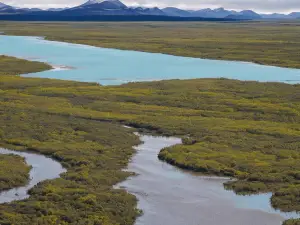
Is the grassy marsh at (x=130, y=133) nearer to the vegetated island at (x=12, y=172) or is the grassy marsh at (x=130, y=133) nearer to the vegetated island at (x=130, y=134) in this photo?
the vegetated island at (x=130, y=134)

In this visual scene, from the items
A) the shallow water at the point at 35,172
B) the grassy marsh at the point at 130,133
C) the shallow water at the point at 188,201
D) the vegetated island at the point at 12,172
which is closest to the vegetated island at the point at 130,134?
the grassy marsh at the point at 130,133

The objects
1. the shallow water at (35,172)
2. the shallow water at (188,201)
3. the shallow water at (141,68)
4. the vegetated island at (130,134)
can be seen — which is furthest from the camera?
the shallow water at (141,68)

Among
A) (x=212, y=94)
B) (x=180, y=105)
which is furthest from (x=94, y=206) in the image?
(x=212, y=94)

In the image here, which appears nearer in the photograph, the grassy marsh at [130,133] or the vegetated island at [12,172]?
the grassy marsh at [130,133]

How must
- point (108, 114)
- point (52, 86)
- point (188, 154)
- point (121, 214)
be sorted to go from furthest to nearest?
1. point (52, 86)
2. point (108, 114)
3. point (188, 154)
4. point (121, 214)

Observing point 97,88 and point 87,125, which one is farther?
Result: point 97,88

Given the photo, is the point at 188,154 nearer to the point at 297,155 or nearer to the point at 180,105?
the point at 297,155

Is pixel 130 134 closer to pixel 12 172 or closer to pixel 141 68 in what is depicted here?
pixel 12 172
